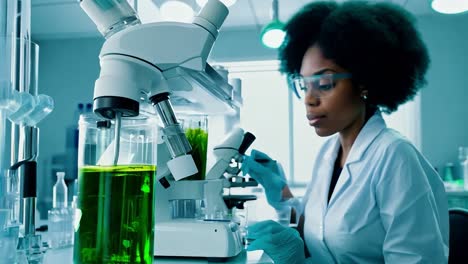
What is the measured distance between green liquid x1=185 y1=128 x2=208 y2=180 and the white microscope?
1.7 inches

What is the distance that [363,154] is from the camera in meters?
1.27

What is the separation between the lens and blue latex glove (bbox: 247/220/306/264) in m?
1.04

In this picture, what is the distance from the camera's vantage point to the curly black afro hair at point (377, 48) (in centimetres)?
127

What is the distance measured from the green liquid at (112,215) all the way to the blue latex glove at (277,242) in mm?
440

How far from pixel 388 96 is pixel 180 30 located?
0.97 meters

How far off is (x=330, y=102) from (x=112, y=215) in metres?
0.87

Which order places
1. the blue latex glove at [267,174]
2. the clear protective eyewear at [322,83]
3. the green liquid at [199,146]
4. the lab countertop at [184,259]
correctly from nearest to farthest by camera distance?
the lab countertop at [184,259], the green liquid at [199,146], the clear protective eyewear at [322,83], the blue latex glove at [267,174]

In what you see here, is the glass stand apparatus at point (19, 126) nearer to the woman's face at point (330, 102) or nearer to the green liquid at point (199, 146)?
the green liquid at point (199, 146)

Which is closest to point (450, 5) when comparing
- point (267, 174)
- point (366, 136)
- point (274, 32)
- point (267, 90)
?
point (274, 32)

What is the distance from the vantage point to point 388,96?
139 cm

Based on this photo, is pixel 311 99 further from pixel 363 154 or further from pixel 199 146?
pixel 199 146

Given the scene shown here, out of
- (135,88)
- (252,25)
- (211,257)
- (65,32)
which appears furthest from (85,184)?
(65,32)

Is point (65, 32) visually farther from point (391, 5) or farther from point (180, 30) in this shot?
point (180, 30)

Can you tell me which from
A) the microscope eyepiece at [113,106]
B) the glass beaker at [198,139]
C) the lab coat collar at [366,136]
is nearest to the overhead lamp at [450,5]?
the lab coat collar at [366,136]
